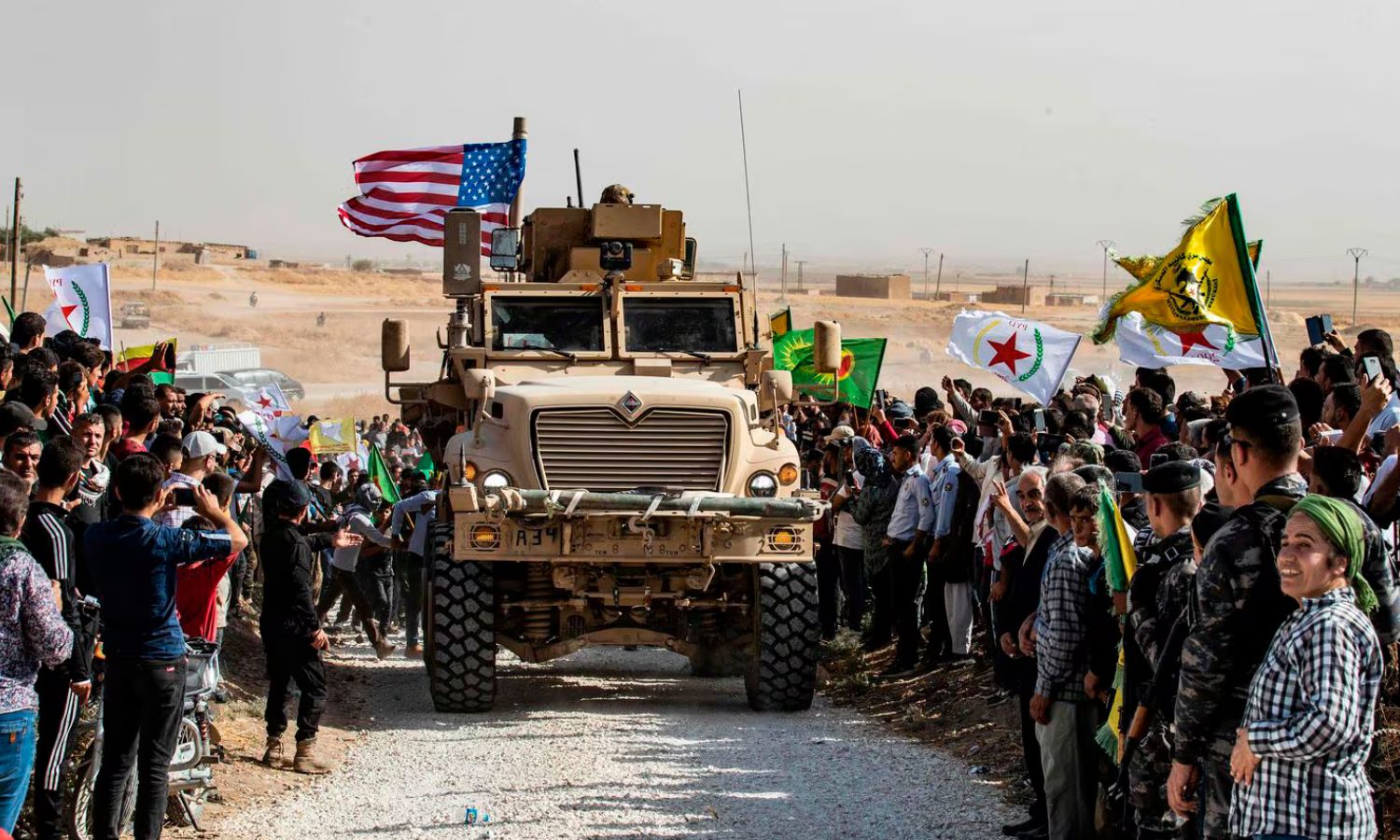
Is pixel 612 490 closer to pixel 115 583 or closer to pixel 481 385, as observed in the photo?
pixel 481 385

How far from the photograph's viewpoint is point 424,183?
18.9 m

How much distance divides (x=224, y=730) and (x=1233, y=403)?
6445 mm

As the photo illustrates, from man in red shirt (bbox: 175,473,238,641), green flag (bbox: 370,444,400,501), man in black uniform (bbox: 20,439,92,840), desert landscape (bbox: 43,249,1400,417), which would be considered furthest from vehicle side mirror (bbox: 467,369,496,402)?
desert landscape (bbox: 43,249,1400,417)

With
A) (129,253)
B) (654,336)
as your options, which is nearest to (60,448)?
(654,336)

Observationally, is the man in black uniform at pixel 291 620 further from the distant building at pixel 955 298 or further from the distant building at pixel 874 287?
the distant building at pixel 874 287

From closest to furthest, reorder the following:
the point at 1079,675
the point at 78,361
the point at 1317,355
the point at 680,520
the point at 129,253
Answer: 1. the point at 1079,675
2. the point at 1317,355
3. the point at 680,520
4. the point at 78,361
5. the point at 129,253

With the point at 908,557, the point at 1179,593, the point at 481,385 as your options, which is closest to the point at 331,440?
the point at 481,385

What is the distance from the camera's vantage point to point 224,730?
970 cm

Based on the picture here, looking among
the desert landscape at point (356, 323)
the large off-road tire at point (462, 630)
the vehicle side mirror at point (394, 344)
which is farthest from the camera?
the desert landscape at point (356, 323)

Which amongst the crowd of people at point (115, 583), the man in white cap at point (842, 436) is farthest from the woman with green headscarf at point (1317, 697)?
the man in white cap at point (842, 436)

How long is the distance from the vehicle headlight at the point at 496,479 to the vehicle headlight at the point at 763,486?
1474mm

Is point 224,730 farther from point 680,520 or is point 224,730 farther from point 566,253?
point 566,253

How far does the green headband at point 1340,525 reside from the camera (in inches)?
177

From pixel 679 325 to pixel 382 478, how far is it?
20.1 ft
